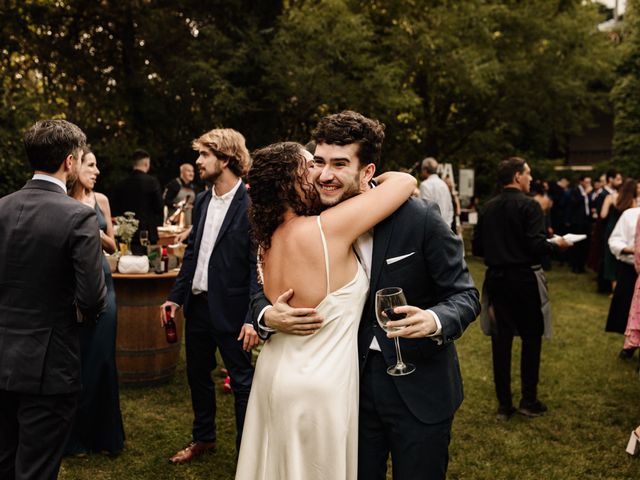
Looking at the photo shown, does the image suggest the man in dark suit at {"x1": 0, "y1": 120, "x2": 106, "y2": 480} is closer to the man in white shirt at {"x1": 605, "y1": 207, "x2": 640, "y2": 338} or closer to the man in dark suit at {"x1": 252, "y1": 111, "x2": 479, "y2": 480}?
the man in dark suit at {"x1": 252, "y1": 111, "x2": 479, "y2": 480}

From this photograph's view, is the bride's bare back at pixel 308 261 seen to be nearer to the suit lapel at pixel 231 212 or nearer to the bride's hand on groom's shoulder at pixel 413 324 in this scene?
the bride's hand on groom's shoulder at pixel 413 324

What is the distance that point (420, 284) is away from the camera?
93.3 inches

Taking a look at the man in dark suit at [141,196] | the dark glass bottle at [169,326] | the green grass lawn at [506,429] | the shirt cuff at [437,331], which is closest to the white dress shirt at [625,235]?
the green grass lawn at [506,429]

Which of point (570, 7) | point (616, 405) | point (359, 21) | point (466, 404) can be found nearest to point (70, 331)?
point (466, 404)

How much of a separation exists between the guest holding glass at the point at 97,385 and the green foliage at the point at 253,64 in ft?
24.3

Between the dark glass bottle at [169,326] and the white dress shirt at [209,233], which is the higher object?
the white dress shirt at [209,233]

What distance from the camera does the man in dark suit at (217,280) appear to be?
389cm

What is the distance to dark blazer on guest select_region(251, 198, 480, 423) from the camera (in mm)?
2314

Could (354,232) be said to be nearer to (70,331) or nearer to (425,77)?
(70,331)

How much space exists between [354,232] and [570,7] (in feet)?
→ 60.1

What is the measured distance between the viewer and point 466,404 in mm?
5520

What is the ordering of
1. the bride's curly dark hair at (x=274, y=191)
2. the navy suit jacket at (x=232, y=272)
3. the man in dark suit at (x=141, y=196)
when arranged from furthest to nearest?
the man in dark suit at (x=141, y=196) < the navy suit jacket at (x=232, y=272) < the bride's curly dark hair at (x=274, y=191)

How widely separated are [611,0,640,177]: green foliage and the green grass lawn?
1483 cm

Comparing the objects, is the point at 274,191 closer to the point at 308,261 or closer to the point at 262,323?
the point at 308,261
